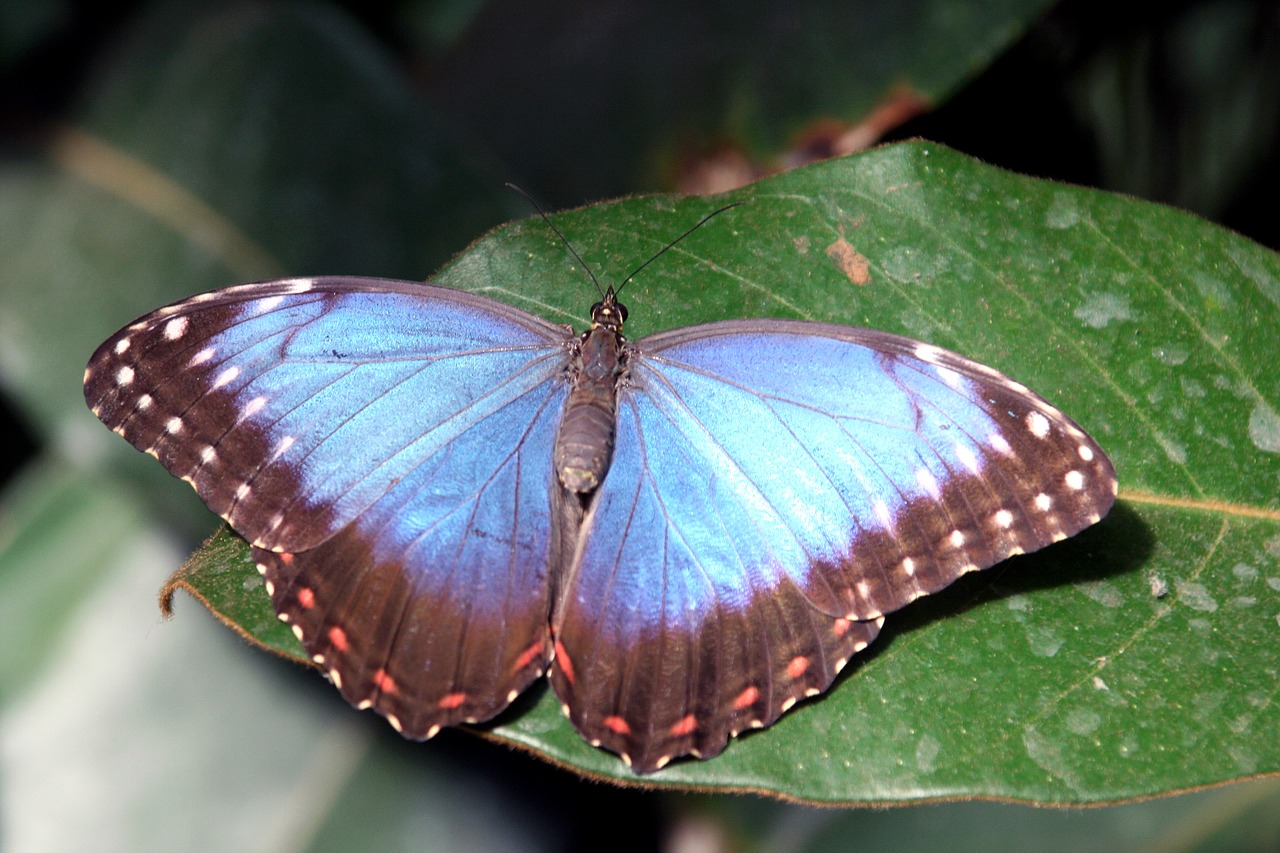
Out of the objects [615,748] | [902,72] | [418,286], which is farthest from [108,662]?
[902,72]

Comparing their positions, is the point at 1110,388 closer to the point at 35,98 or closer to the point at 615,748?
the point at 615,748

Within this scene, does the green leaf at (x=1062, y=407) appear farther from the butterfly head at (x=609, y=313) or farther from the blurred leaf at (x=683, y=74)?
the blurred leaf at (x=683, y=74)

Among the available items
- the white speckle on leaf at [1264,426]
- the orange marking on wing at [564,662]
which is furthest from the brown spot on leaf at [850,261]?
the orange marking on wing at [564,662]

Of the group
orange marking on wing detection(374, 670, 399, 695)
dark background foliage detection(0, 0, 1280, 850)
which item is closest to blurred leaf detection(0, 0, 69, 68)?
dark background foliage detection(0, 0, 1280, 850)

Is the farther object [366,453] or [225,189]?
[225,189]

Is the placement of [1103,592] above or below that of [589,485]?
below

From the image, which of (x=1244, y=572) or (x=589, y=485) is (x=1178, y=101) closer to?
(x=1244, y=572)

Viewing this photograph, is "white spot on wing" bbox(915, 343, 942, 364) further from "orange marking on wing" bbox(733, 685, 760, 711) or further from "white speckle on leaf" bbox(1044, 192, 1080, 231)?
"orange marking on wing" bbox(733, 685, 760, 711)

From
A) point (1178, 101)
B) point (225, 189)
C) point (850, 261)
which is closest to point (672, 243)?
point (850, 261)
